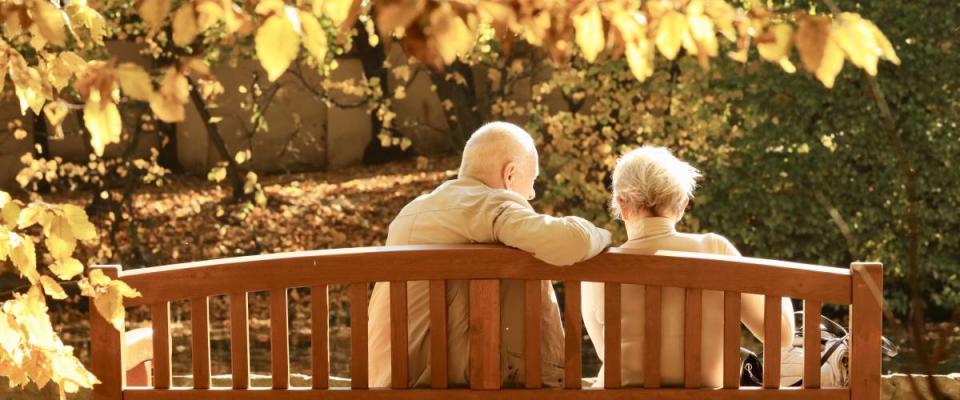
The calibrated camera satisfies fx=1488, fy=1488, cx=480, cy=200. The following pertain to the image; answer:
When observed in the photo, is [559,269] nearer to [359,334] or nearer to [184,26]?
[359,334]

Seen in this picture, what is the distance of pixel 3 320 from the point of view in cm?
323

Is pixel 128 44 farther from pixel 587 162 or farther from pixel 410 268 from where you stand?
pixel 410 268

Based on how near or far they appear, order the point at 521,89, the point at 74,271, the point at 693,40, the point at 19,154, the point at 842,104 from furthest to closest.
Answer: the point at 521,89 → the point at 19,154 → the point at 842,104 → the point at 74,271 → the point at 693,40

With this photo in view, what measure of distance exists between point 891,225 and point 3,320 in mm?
7040

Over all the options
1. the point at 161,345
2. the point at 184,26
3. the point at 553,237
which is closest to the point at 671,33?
the point at 184,26

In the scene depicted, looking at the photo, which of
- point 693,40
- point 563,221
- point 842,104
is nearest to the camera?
point 693,40

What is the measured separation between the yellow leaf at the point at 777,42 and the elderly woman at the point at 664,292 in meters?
1.55

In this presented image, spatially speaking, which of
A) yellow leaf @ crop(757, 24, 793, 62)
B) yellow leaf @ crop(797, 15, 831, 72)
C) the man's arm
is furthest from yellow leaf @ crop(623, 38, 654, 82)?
the man's arm

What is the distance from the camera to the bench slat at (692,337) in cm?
369

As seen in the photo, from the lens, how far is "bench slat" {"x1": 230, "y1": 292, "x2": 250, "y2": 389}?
3.74m

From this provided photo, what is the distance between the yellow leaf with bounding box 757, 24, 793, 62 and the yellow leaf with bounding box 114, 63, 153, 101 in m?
0.94

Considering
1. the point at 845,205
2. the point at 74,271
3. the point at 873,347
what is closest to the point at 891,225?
the point at 845,205

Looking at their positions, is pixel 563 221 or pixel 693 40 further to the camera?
pixel 563 221

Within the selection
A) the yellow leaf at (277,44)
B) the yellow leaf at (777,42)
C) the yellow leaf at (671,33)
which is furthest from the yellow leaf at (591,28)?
the yellow leaf at (277,44)
